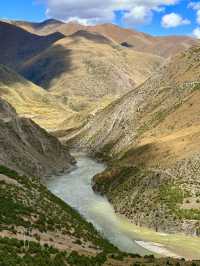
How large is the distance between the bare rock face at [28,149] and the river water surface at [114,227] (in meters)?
4.70

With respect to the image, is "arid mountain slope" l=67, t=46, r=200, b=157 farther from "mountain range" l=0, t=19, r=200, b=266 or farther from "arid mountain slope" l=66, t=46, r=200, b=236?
"mountain range" l=0, t=19, r=200, b=266

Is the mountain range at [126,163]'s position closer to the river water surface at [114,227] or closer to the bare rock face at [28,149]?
the bare rock face at [28,149]

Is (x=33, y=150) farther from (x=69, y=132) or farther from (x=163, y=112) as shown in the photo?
(x=69, y=132)

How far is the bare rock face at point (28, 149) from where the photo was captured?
92062mm

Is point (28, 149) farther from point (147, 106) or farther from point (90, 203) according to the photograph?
point (147, 106)

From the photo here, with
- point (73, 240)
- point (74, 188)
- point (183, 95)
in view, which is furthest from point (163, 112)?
point (73, 240)

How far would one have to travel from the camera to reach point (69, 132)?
6973 inches

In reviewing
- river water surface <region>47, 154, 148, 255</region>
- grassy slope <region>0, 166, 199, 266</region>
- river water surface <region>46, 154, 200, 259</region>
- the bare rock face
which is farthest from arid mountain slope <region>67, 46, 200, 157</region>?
grassy slope <region>0, 166, 199, 266</region>

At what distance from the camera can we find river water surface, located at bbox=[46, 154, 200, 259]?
5788 centimetres

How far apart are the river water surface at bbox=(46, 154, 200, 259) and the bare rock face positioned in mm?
4703

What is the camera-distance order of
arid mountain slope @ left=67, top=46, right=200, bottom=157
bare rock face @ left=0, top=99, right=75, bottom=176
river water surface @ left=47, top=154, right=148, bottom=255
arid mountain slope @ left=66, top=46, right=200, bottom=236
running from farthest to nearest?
arid mountain slope @ left=67, top=46, right=200, bottom=157
bare rock face @ left=0, top=99, right=75, bottom=176
arid mountain slope @ left=66, top=46, right=200, bottom=236
river water surface @ left=47, top=154, right=148, bottom=255

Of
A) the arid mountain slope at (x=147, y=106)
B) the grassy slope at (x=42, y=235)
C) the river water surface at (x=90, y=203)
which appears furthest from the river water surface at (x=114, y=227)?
the arid mountain slope at (x=147, y=106)

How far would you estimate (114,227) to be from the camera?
6662cm

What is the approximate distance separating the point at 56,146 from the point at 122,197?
42062mm
